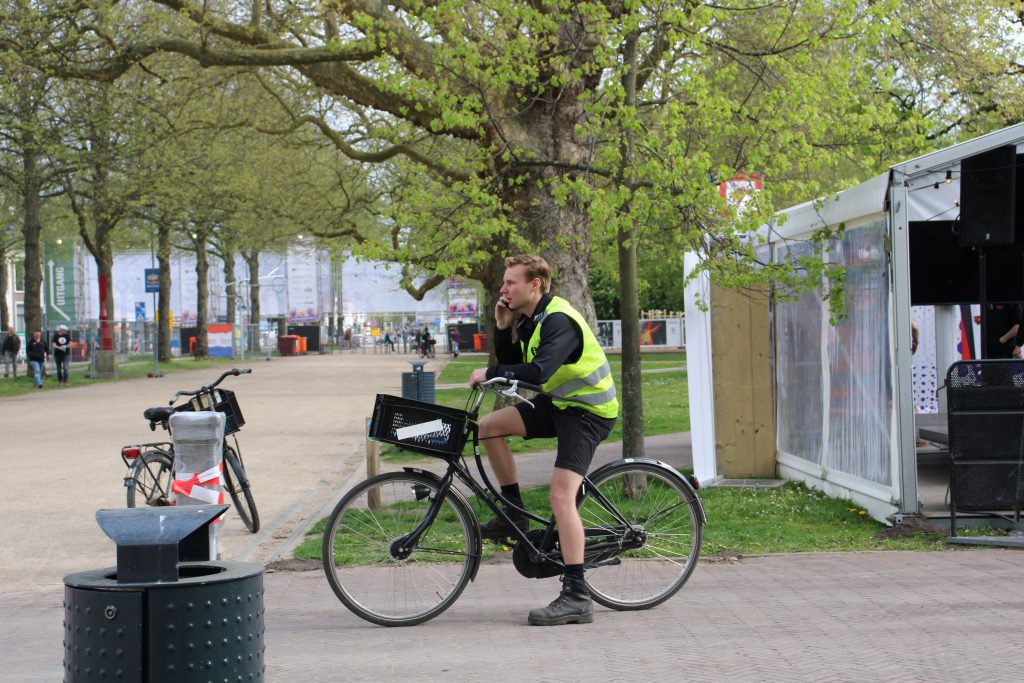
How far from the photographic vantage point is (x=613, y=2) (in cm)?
1091

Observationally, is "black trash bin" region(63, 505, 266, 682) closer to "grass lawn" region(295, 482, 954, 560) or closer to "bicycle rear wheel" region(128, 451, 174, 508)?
"grass lawn" region(295, 482, 954, 560)

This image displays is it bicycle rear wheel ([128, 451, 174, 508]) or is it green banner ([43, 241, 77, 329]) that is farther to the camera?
green banner ([43, 241, 77, 329])

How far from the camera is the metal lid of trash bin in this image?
311 cm

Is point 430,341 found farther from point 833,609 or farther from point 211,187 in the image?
point 833,609

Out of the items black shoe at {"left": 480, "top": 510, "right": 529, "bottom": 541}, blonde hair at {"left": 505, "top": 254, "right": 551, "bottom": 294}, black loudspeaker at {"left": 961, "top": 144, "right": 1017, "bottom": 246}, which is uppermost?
black loudspeaker at {"left": 961, "top": 144, "right": 1017, "bottom": 246}

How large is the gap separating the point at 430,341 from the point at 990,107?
41302 millimetres

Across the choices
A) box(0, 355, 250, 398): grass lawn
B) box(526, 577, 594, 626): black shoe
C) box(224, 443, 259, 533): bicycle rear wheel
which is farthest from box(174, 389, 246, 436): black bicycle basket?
box(0, 355, 250, 398): grass lawn

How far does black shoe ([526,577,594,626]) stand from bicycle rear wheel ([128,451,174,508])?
141 inches

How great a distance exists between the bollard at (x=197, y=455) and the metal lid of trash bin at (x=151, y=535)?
3.32 metres

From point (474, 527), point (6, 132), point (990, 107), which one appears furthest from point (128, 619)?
point (6, 132)

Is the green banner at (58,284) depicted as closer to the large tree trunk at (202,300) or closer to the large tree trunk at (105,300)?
the large tree trunk at (202,300)

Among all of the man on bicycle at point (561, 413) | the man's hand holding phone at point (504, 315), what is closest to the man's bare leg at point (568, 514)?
the man on bicycle at point (561, 413)

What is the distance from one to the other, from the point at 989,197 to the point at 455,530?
5288 mm

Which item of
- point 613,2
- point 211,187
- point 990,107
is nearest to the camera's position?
point 613,2
